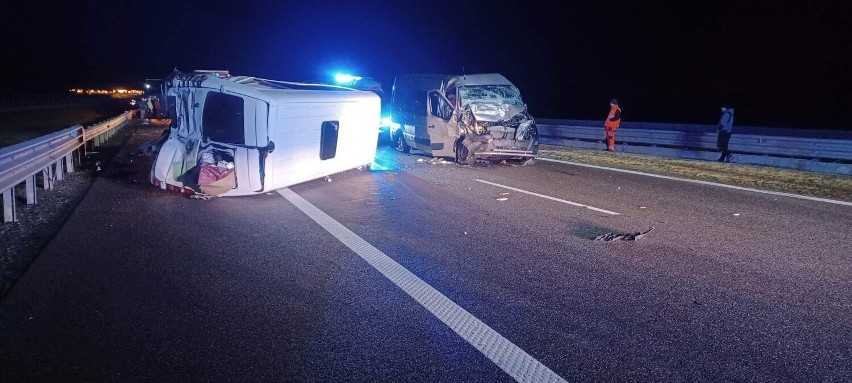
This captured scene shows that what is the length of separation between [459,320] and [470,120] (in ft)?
30.5

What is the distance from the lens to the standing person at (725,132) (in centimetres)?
1370

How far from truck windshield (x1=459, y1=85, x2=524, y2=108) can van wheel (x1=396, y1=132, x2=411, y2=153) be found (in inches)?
105

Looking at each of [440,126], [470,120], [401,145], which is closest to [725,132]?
[470,120]

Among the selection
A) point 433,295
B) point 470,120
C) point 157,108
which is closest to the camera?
point 433,295

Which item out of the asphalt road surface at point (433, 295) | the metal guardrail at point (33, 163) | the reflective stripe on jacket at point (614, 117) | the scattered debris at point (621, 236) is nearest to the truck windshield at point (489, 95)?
the reflective stripe on jacket at point (614, 117)

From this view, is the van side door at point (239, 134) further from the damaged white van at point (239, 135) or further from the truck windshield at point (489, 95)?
the truck windshield at point (489, 95)

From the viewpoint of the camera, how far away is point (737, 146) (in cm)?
1378

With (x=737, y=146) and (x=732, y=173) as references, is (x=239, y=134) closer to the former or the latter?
(x=732, y=173)

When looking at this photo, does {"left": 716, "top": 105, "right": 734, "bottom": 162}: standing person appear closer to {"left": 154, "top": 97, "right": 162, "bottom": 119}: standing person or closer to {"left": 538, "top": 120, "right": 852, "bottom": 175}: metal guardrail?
{"left": 538, "top": 120, "right": 852, "bottom": 175}: metal guardrail

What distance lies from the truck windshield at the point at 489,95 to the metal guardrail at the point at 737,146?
4.58 meters

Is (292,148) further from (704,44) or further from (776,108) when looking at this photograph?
(704,44)

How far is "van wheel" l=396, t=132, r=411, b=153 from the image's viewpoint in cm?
1572

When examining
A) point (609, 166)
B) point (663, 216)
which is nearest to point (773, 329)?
point (663, 216)

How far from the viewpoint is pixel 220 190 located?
28.0 ft
